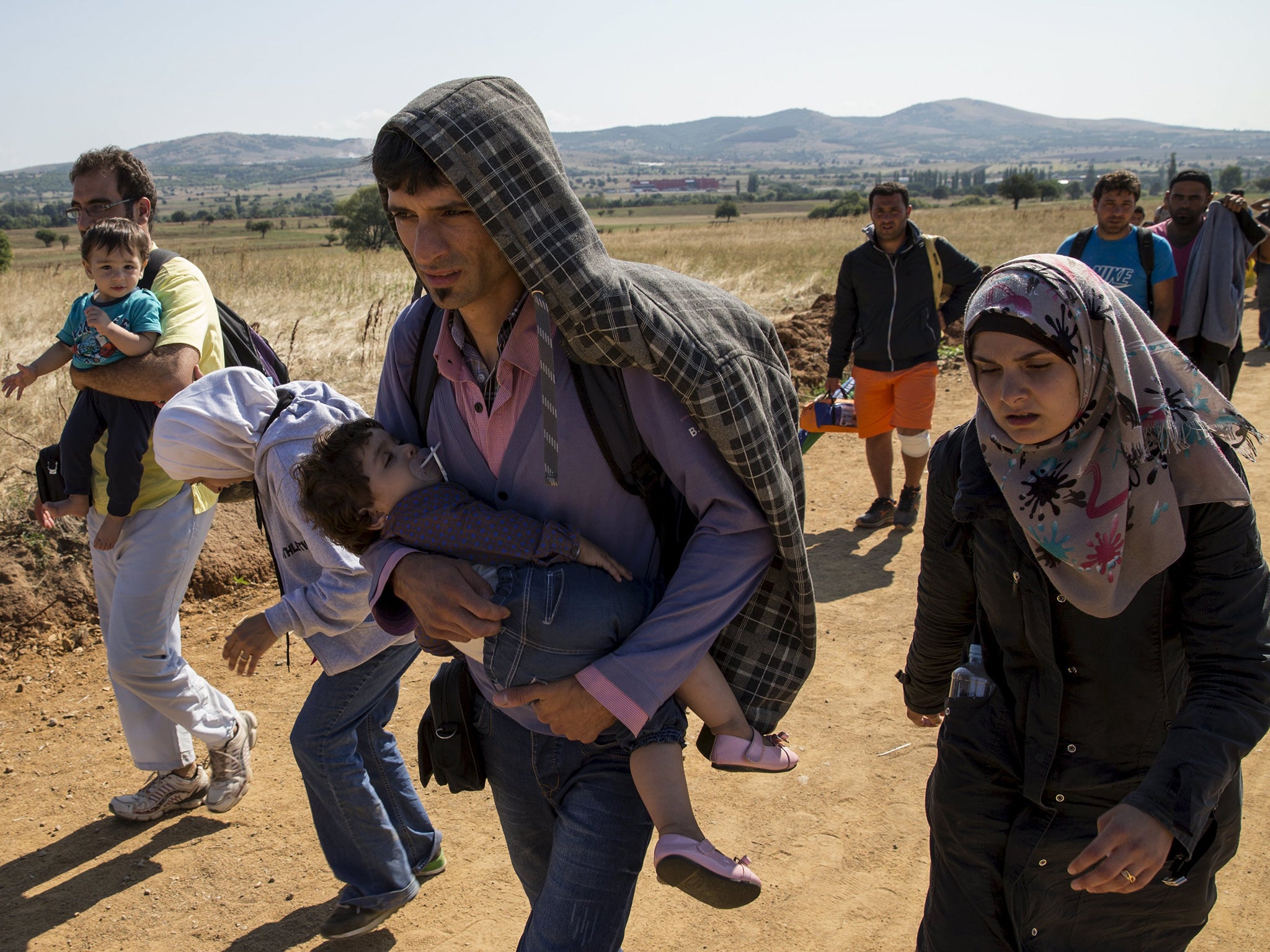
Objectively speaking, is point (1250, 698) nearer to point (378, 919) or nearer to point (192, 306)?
point (378, 919)

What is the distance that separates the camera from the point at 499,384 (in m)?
2.14

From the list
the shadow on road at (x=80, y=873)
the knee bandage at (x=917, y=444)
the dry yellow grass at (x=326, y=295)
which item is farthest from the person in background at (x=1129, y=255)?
the dry yellow grass at (x=326, y=295)

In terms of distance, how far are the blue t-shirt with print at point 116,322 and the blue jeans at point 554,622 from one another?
249cm

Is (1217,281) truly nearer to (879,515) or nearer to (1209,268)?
(1209,268)

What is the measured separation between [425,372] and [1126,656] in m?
1.65

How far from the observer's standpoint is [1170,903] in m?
2.06

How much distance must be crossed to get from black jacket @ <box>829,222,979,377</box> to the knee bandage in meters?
0.48

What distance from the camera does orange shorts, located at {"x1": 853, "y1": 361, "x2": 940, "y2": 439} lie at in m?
7.09

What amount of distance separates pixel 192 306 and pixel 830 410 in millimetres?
5009

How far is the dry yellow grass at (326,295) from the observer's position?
29.1ft

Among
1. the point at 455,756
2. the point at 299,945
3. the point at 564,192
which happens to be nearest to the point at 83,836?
the point at 299,945

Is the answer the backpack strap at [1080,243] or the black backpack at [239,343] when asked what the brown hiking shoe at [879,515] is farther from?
the black backpack at [239,343]

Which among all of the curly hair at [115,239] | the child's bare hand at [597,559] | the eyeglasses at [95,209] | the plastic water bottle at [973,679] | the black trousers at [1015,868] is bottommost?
the black trousers at [1015,868]

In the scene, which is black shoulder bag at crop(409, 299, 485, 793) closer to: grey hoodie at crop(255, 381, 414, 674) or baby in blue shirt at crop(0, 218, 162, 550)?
grey hoodie at crop(255, 381, 414, 674)
